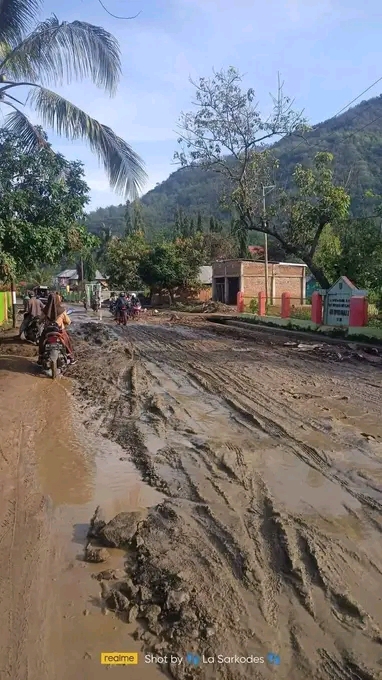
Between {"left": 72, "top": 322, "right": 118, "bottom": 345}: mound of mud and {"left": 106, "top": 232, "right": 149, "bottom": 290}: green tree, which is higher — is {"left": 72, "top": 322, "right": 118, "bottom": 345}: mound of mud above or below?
below

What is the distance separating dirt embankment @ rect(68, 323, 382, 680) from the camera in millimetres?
3098

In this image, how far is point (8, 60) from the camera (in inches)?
484

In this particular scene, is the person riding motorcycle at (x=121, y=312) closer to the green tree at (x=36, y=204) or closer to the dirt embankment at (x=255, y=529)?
the green tree at (x=36, y=204)

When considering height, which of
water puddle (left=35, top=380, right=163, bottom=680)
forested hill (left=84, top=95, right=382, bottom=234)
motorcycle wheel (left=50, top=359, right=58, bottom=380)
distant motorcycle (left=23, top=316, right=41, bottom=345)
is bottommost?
water puddle (left=35, top=380, right=163, bottom=680)

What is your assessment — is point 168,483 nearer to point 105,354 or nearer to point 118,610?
point 118,610

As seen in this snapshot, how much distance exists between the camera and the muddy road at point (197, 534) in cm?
306

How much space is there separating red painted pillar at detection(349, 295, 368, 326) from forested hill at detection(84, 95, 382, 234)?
22.8 ft

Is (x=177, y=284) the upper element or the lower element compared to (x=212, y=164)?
lower

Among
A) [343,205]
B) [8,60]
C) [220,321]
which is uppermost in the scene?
[8,60]

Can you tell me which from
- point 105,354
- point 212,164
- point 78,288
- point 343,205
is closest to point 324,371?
point 105,354

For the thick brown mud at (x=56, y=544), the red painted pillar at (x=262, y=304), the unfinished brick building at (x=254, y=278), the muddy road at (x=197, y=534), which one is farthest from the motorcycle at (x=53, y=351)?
the unfinished brick building at (x=254, y=278)

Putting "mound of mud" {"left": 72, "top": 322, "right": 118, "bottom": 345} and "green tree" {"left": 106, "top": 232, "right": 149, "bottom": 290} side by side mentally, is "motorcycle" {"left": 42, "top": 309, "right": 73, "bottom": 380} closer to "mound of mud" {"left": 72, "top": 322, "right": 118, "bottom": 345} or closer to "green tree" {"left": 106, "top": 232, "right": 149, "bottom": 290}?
"mound of mud" {"left": 72, "top": 322, "right": 118, "bottom": 345}

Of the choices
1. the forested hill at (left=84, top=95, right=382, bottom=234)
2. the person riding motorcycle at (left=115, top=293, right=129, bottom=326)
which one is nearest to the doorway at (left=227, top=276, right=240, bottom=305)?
the forested hill at (left=84, top=95, right=382, bottom=234)

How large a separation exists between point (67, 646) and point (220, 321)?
31.4 metres
